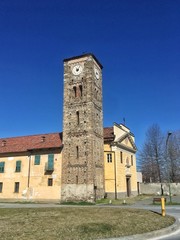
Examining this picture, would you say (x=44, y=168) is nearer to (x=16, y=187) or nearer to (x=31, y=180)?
(x=31, y=180)

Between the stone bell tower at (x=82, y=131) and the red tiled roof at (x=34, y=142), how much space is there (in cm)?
218

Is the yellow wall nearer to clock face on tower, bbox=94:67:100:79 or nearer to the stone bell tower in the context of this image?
the stone bell tower

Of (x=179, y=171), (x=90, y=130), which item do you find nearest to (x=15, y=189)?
(x=90, y=130)

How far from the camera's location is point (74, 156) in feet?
105

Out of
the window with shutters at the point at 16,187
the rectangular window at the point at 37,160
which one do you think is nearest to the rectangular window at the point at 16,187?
the window with shutters at the point at 16,187

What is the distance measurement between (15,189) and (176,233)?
1078 inches

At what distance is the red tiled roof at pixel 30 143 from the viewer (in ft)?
114

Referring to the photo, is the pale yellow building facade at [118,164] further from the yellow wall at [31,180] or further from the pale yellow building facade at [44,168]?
the yellow wall at [31,180]

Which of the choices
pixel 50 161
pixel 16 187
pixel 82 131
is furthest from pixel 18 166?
pixel 82 131

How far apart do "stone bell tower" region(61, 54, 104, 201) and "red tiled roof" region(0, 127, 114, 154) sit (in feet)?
7.17

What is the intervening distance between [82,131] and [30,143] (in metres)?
9.06

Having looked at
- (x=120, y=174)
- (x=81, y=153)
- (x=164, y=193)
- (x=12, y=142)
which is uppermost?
(x=12, y=142)

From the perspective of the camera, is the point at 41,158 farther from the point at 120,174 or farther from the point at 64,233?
the point at 64,233

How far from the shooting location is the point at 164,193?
47156mm
